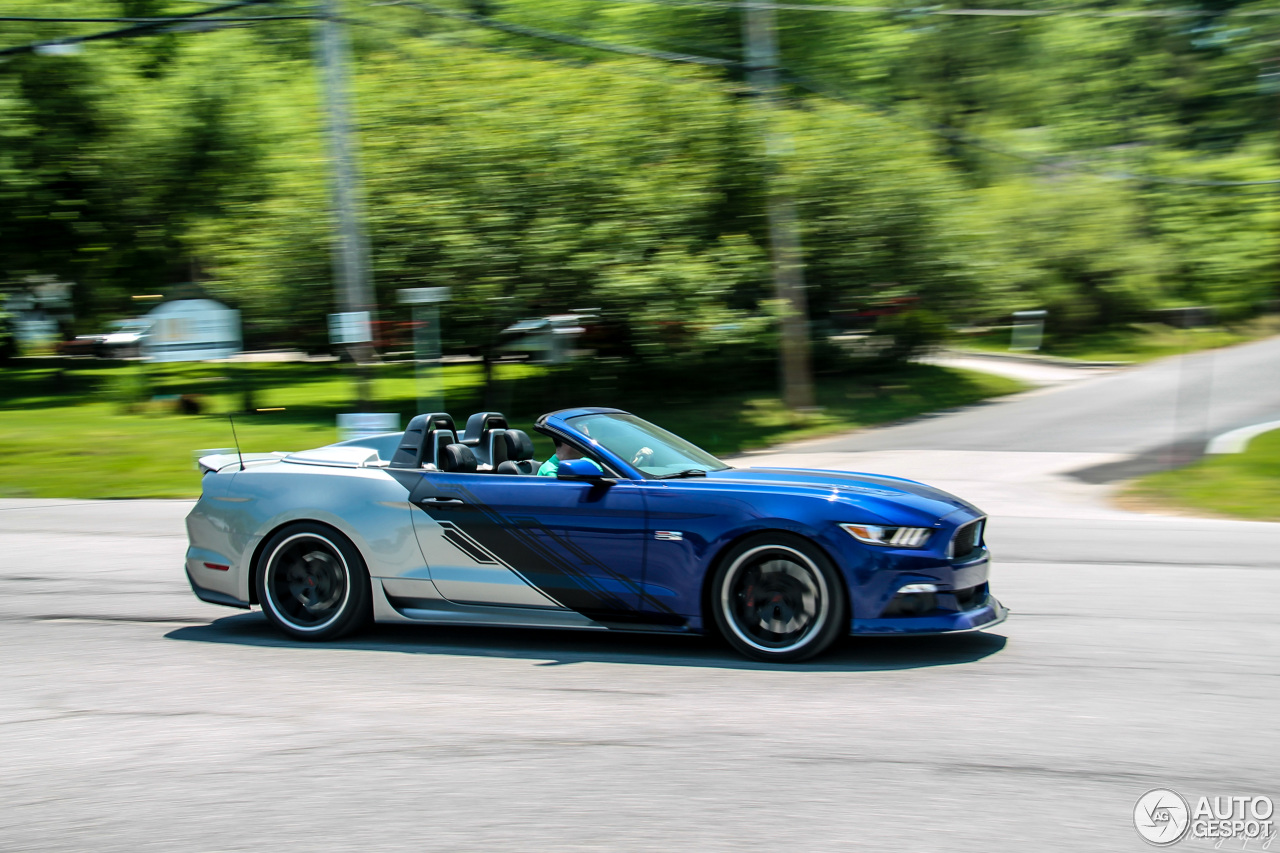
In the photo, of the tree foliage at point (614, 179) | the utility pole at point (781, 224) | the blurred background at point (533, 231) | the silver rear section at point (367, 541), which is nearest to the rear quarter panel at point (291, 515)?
the silver rear section at point (367, 541)

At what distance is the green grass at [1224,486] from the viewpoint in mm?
12180

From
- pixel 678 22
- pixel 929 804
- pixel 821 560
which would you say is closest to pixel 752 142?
pixel 678 22

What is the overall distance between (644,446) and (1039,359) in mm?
27027

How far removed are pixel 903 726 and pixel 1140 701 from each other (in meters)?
1.20

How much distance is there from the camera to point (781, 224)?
19.6m

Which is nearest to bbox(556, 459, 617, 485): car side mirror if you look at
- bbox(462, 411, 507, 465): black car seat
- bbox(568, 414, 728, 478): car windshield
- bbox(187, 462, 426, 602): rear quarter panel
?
bbox(568, 414, 728, 478): car windshield

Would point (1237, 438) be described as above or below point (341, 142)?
below

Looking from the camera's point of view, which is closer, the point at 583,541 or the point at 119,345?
the point at 583,541

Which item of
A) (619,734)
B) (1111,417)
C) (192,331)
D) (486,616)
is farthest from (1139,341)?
(619,734)

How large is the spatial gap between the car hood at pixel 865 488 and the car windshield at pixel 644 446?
196 mm

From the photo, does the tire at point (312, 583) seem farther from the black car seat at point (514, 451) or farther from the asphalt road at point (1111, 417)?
the asphalt road at point (1111, 417)

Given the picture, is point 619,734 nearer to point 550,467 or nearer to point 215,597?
point 550,467

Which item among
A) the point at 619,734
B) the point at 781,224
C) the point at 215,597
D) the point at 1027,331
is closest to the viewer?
the point at 619,734

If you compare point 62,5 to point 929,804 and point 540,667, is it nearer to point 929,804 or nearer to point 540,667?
point 540,667
